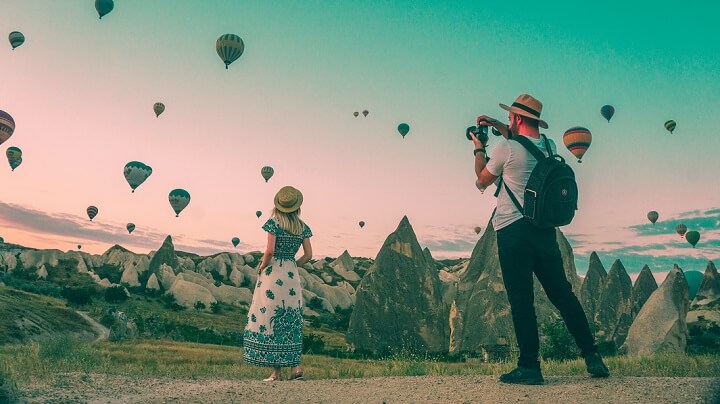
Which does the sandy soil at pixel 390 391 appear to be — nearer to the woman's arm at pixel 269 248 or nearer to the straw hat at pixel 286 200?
the woman's arm at pixel 269 248

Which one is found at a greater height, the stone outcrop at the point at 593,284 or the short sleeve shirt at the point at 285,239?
the stone outcrop at the point at 593,284

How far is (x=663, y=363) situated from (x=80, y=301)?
57499mm

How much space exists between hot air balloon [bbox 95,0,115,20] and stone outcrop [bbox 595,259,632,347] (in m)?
64.3

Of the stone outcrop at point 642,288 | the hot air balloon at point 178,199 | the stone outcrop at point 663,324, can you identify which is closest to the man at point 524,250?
the stone outcrop at point 663,324

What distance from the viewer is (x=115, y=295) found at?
65.7 meters

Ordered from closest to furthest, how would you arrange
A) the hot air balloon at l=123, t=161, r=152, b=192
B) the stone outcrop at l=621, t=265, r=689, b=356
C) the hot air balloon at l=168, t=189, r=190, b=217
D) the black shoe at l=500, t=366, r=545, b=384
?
the black shoe at l=500, t=366, r=545, b=384 → the stone outcrop at l=621, t=265, r=689, b=356 → the hot air balloon at l=123, t=161, r=152, b=192 → the hot air balloon at l=168, t=189, r=190, b=217

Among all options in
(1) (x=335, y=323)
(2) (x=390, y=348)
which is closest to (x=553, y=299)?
(2) (x=390, y=348)

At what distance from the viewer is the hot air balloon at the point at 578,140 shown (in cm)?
4212

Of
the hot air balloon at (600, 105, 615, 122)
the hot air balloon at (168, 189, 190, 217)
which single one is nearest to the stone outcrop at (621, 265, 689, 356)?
the hot air balloon at (600, 105, 615, 122)

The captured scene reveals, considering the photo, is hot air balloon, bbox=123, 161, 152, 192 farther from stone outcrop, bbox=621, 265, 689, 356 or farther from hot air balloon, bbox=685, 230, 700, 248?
hot air balloon, bbox=685, 230, 700, 248

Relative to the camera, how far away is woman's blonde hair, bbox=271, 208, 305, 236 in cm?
873

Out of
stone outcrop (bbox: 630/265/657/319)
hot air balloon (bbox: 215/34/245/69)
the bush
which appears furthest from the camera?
stone outcrop (bbox: 630/265/657/319)

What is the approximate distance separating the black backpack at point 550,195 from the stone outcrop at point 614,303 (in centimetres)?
7504

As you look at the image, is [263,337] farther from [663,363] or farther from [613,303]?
[613,303]
